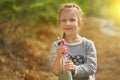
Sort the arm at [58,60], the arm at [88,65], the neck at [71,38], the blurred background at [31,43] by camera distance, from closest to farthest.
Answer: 1. the arm at [58,60]
2. the arm at [88,65]
3. the neck at [71,38]
4. the blurred background at [31,43]

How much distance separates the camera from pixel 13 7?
788 centimetres

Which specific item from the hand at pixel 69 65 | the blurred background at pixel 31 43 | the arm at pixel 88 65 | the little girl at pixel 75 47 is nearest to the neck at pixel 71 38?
the little girl at pixel 75 47

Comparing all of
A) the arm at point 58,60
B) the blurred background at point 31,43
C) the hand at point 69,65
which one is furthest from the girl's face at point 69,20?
the blurred background at point 31,43

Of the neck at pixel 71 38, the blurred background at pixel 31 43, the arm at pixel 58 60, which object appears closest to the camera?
the arm at pixel 58 60

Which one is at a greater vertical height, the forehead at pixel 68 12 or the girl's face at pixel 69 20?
the forehead at pixel 68 12

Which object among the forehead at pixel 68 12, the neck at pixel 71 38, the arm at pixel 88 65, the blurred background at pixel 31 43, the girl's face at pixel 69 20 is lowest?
the blurred background at pixel 31 43

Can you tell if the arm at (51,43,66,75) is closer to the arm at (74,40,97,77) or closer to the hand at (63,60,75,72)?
the hand at (63,60,75,72)

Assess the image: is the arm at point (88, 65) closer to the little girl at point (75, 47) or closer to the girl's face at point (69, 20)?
the little girl at point (75, 47)

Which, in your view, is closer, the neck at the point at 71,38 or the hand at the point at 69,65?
the hand at the point at 69,65

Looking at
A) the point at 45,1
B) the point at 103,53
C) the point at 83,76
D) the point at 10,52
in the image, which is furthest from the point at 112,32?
the point at 83,76

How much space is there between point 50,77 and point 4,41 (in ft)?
4.29

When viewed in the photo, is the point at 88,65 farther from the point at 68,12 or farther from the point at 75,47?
the point at 68,12

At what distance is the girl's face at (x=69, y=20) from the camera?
434 centimetres

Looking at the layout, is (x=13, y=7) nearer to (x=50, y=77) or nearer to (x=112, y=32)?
(x=50, y=77)
